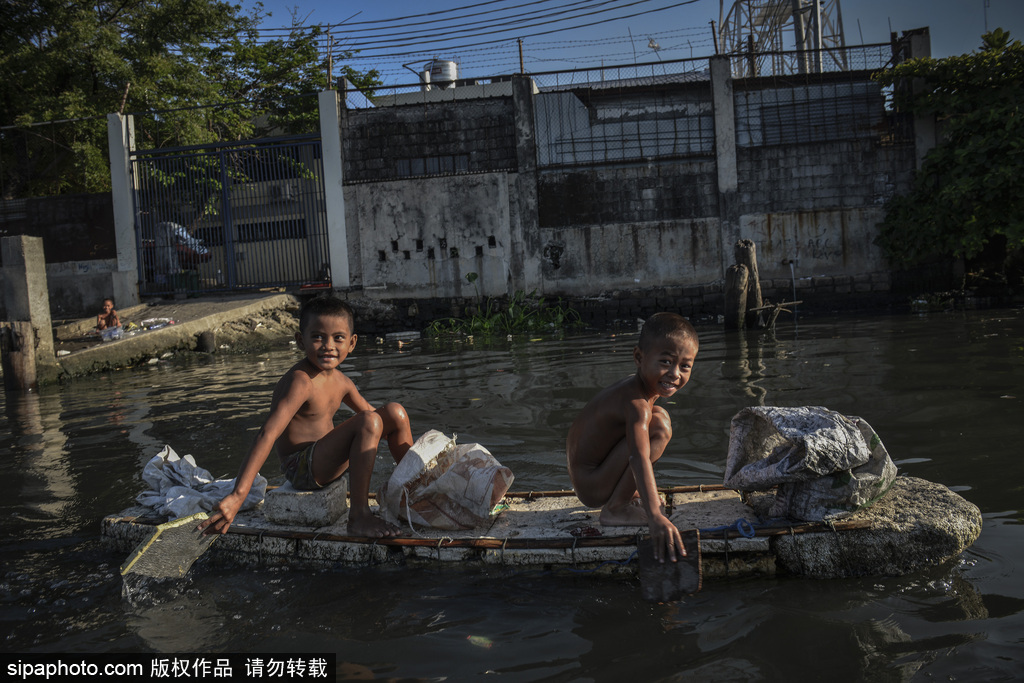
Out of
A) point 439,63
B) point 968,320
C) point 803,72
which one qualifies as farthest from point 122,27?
point 968,320

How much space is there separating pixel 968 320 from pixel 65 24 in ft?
64.0

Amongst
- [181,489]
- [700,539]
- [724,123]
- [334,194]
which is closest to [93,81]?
[334,194]

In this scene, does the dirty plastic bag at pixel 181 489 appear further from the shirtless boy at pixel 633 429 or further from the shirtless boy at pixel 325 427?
the shirtless boy at pixel 633 429

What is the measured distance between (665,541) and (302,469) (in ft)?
6.16

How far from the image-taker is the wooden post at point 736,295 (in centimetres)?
1232

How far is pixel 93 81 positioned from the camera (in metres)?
18.7

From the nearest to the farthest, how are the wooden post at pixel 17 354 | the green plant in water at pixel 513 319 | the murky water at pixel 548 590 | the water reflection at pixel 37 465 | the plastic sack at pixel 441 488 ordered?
1. the murky water at pixel 548 590
2. the plastic sack at pixel 441 488
3. the water reflection at pixel 37 465
4. the wooden post at pixel 17 354
5. the green plant in water at pixel 513 319

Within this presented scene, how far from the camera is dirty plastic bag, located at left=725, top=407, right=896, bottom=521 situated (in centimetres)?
321

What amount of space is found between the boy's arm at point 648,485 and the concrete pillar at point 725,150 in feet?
43.7

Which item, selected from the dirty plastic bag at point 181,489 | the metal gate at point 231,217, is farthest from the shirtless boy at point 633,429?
the metal gate at point 231,217

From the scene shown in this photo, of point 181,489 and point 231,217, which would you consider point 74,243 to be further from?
point 181,489

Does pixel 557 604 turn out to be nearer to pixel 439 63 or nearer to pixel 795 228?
pixel 795 228

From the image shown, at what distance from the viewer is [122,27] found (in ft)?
62.8

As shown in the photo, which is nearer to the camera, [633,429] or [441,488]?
[633,429]
